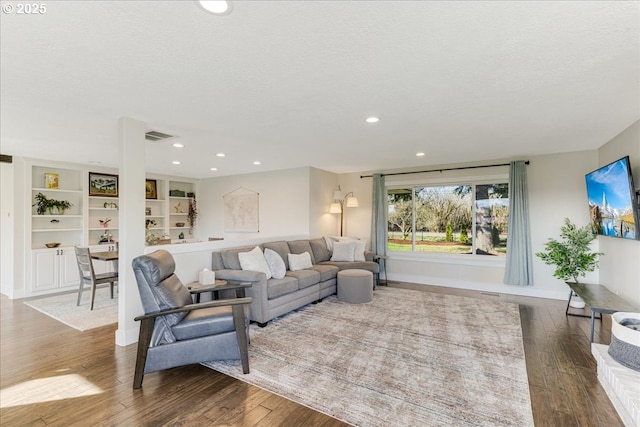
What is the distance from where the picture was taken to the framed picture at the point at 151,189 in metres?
7.24

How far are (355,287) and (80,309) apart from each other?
4.05m

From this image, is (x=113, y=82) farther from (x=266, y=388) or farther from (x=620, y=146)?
(x=620, y=146)

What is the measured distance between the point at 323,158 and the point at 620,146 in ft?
13.3

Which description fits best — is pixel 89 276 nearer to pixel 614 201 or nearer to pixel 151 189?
pixel 151 189

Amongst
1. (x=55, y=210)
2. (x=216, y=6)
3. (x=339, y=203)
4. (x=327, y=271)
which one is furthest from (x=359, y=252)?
(x=55, y=210)

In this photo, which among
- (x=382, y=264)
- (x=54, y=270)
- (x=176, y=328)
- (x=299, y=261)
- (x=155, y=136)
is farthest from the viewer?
(x=382, y=264)

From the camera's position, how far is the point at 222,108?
2.92 metres

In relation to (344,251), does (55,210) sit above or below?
above

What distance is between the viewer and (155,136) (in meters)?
3.90

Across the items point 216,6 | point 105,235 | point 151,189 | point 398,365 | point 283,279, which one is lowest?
point 398,365

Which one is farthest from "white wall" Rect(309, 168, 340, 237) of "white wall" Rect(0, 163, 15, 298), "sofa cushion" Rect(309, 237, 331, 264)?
"white wall" Rect(0, 163, 15, 298)

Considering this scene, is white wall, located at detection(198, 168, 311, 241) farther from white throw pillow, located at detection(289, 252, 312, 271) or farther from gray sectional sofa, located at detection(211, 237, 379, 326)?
white throw pillow, located at detection(289, 252, 312, 271)

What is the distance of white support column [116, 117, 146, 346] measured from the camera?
3.10 m

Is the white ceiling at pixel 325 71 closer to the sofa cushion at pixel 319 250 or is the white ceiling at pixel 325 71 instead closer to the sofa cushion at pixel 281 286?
the sofa cushion at pixel 281 286
